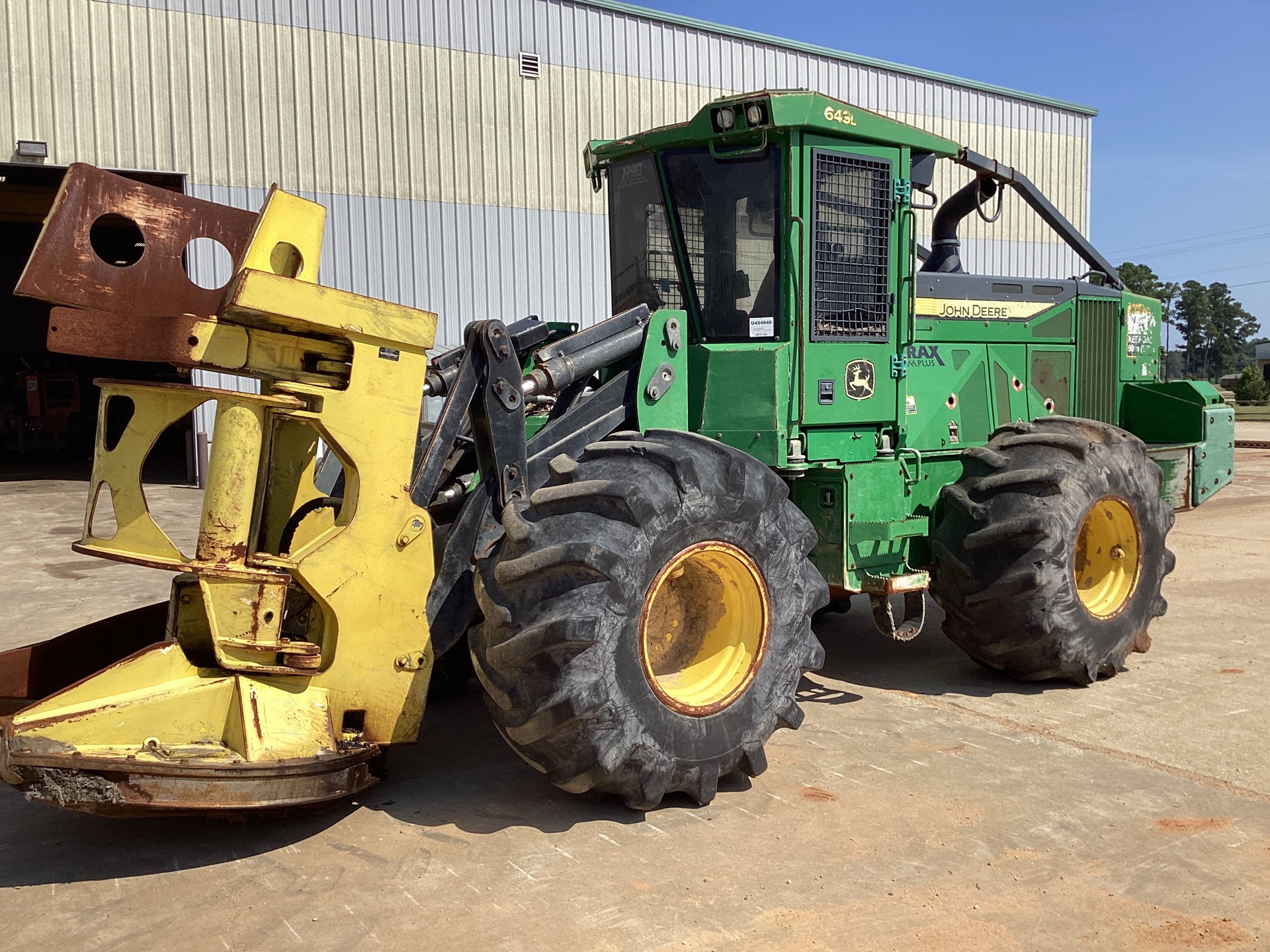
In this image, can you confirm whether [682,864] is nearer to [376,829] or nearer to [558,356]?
[376,829]

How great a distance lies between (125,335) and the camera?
3953 millimetres

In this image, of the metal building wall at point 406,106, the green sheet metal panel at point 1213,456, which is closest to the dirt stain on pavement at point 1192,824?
the green sheet metal panel at point 1213,456

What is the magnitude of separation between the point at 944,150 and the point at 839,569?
7.85 ft

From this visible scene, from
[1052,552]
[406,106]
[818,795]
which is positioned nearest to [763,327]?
[1052,552]

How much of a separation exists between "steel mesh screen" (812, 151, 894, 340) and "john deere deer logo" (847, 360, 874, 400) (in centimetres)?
14

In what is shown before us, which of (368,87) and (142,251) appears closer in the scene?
(142,251)

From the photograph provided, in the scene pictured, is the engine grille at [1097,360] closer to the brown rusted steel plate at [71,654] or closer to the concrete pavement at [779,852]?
the concrete pavement at [779,852]

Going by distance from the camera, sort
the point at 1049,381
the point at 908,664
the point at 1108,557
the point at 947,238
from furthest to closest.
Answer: the point at 1049,381 → the point at 947,238 → the point at 908,664 → the point at 1108,557

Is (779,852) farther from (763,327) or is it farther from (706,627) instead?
(763,327)

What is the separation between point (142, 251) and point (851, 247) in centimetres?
342

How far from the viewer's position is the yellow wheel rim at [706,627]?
15.0 ft

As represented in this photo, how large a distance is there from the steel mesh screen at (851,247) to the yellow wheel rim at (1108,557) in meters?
1.77

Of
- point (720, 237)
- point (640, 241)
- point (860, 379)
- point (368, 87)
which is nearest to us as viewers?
point (720, 237)

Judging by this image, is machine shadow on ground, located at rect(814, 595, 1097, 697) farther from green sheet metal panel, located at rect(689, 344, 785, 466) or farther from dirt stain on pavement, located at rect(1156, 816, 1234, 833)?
dirt stain on pavement, located at rect(1156, 816, 1234, 833)
